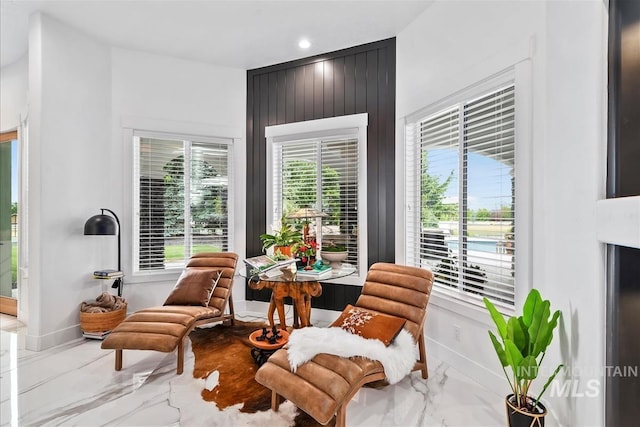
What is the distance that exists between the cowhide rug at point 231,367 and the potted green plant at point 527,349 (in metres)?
1.04

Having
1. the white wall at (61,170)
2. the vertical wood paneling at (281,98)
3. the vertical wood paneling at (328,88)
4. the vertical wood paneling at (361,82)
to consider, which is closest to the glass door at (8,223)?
the white wall at (61,170)

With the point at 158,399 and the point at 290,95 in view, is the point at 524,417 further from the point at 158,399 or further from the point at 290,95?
the point at 290,95

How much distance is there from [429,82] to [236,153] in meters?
2.47

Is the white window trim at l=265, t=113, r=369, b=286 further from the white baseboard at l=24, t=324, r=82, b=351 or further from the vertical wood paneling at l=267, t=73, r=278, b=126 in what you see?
the white baseboard at l=24, t=324, r=82, b=351

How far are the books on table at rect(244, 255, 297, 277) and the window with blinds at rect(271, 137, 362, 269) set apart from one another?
1.72 ft

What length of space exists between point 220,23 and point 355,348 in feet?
10.5

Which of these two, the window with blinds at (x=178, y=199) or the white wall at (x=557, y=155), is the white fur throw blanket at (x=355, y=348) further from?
the window with blinds at (x=178, y=199)

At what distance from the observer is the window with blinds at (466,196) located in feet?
7.65

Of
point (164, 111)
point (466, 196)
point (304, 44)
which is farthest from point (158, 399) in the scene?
point (304, 44)

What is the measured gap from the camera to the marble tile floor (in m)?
2.03

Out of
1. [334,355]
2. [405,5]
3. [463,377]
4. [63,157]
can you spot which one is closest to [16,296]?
[63,157]

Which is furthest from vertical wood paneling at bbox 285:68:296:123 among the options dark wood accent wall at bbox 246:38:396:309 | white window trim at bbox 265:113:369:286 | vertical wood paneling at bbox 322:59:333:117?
vertical wood paneling at bbox 322:59:333:117

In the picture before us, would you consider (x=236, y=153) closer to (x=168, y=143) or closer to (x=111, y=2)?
(x=168, y=143)

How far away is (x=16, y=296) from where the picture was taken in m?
4.16
